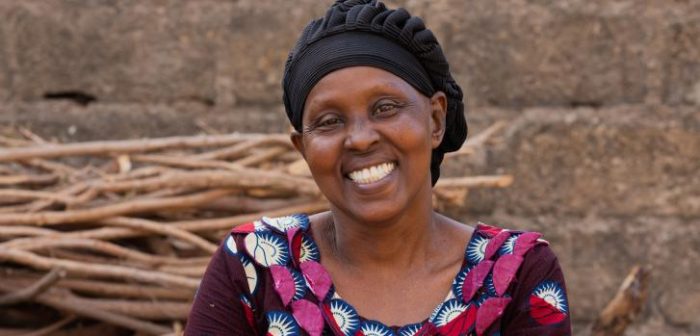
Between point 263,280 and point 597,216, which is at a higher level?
point 263,280

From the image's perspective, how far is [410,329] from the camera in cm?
248

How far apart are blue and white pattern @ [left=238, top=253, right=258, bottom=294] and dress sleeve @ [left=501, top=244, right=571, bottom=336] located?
0.56m

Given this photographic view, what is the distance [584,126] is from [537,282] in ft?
5.16

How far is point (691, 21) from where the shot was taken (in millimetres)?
3873

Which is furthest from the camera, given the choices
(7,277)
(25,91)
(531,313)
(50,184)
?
(25,91)

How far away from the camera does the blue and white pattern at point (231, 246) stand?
256cm

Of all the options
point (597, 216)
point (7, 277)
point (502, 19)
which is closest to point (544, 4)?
point (502, 19)

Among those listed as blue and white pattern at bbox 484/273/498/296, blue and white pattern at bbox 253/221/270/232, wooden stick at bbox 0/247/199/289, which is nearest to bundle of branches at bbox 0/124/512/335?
wooden stick at bbox 0/247/199/289

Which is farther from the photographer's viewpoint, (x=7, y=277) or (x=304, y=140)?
(x=7, y=277)

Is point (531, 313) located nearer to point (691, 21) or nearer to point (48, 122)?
point (691, 21)

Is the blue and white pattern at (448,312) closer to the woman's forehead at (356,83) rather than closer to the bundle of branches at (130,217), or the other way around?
the woman's forehead at (356,83)

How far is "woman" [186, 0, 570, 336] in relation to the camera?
2408 millimetres

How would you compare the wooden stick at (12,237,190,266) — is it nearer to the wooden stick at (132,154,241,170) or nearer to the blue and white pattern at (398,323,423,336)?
the wooden stick at (132,154,241,170)

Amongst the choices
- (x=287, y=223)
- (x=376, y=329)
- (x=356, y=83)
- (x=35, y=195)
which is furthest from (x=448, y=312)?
(x=35, y=195)
